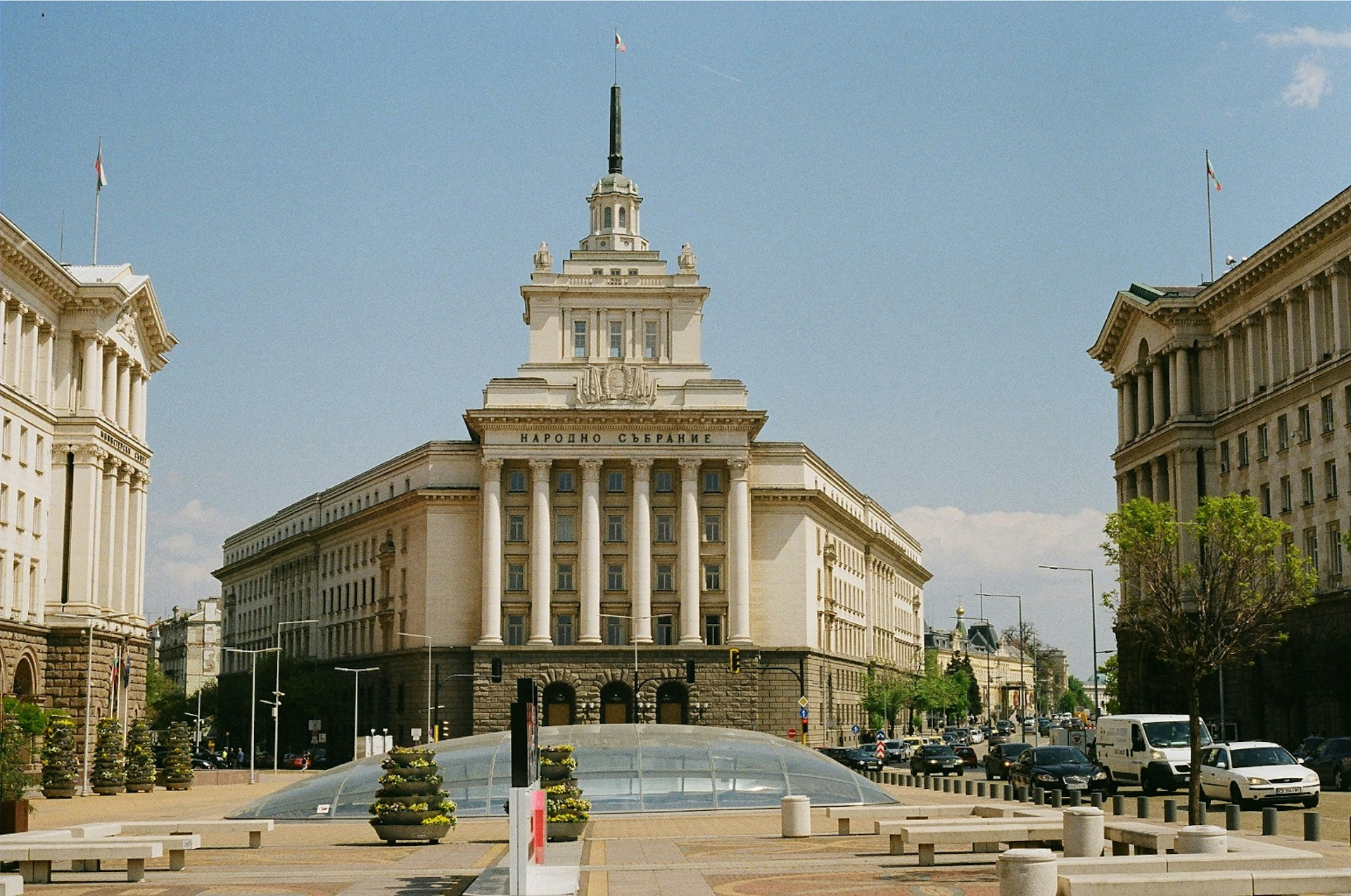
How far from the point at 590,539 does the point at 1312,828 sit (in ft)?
261

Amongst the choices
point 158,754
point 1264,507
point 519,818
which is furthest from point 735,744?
point 1264,507

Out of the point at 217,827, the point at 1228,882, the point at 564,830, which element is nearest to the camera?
the point at 1228,882

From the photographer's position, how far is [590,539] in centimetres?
11044

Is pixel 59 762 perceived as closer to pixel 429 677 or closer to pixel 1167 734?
pixel 1167 734

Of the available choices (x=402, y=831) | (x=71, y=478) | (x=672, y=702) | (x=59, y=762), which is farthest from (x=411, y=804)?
(x=672, y=702)

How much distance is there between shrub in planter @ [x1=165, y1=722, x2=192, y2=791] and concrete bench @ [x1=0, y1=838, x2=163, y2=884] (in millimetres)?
47731

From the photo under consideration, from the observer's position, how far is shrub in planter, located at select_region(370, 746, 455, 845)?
36188 mm

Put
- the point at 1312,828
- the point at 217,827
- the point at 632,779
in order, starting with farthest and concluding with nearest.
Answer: the point at 632,779, the point at 217,827, the point at 1312,828

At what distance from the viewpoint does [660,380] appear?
116 metres

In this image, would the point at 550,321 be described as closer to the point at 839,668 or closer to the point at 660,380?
the point at 660,380

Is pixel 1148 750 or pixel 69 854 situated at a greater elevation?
pixel 1148 750

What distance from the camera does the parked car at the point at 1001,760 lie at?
2677 inches

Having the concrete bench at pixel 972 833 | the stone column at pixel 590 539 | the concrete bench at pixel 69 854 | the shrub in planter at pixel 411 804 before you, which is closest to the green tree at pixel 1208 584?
the concrete bench at pixel 972 833

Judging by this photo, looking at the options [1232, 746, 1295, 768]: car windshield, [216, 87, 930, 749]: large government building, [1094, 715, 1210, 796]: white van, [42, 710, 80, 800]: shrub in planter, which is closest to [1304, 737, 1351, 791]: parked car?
[1094, 715, 1210, 796]: white van
